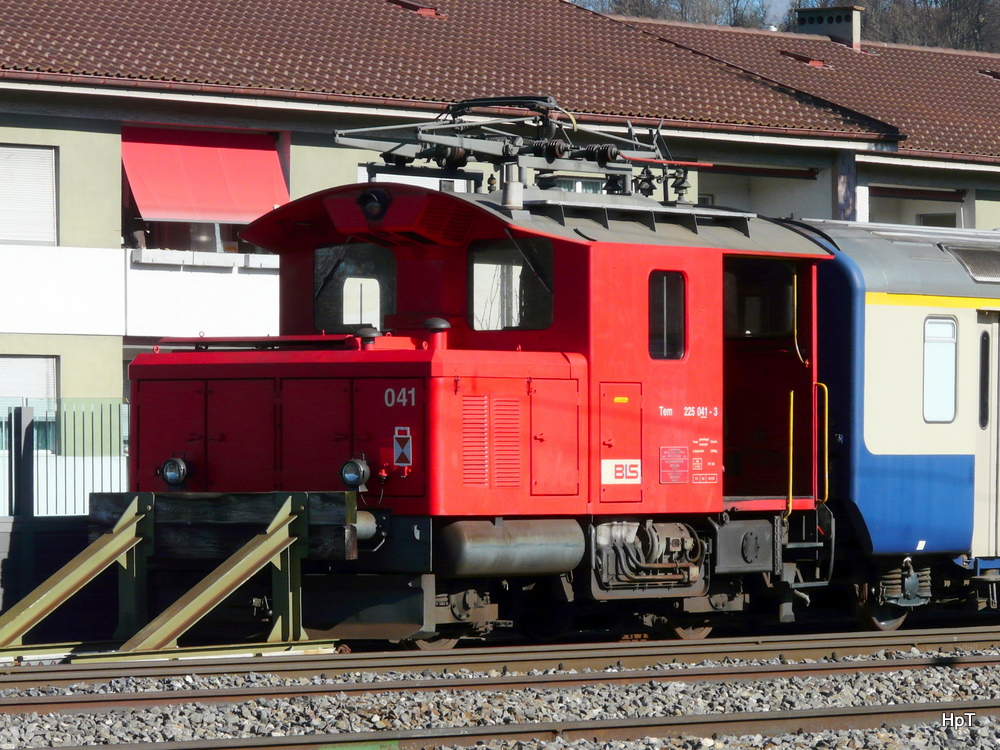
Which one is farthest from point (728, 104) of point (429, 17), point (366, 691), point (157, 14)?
point (366, 691)

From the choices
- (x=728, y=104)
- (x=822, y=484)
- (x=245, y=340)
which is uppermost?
(x=728, y=104)

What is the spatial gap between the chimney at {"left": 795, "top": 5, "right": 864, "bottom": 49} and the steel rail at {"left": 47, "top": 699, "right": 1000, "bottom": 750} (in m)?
27.4

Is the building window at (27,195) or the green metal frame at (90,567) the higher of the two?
the building window at (27,195)

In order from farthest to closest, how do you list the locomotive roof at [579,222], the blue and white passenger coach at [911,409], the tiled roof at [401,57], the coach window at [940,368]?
1. the tiled roof at [401,57]
2. the coach window at [940,368]
3. the blue and white passenger coach at [911,409]
4. the locomotive roof at [579,222]

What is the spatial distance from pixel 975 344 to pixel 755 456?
2.11m

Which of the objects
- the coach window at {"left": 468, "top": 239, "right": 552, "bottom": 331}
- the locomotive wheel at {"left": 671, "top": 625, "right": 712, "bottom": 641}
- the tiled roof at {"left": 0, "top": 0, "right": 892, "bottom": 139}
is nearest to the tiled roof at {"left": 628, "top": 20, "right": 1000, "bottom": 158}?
the tiled roof at {"left": 0, "top": 0, "right": 892, "bottom": 139}

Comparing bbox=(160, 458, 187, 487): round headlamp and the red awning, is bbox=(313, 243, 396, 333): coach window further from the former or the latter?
the red awning

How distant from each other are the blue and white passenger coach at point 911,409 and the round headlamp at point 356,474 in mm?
4130

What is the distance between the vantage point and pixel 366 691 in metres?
8.70

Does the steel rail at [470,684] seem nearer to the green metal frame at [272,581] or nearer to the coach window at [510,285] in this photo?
the green metal frame at [272,581]

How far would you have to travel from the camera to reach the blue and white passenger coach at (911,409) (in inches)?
465

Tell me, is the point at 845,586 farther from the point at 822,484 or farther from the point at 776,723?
the point at 776,723

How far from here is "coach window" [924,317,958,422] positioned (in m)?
12.2

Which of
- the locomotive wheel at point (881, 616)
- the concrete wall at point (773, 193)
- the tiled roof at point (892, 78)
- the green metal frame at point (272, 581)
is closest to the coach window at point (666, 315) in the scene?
the green metal frame at point (272, 581)
